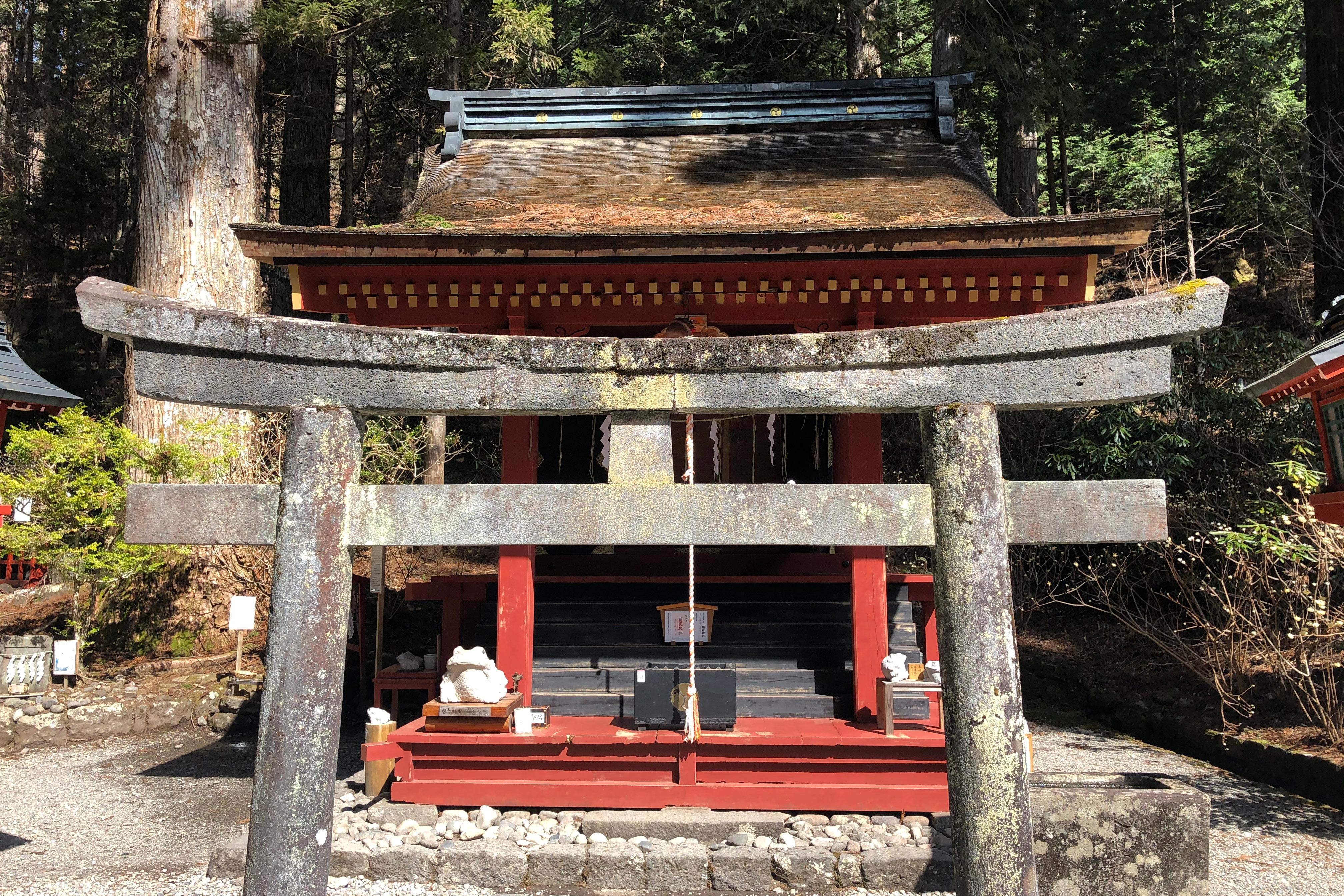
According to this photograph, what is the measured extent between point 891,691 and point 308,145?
1403 cm

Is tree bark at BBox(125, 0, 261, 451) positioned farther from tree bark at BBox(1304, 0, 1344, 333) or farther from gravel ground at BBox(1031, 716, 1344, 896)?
tree bark at BBox(1304, 0, 1344, 333)

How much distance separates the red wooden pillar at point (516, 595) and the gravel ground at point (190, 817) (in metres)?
1.57

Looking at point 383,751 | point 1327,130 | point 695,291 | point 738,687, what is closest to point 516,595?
point 383,751

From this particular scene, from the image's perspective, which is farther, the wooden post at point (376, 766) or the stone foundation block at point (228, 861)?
the wooden post at point (376, 766)

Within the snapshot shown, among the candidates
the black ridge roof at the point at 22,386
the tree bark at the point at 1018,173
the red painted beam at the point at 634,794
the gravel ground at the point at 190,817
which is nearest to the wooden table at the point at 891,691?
the red painted beam at the point at 634,794

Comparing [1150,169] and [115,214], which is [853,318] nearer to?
[1150,169]

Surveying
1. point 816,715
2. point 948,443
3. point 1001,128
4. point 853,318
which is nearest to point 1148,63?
point 1001,128

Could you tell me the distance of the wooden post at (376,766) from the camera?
5.89 meters

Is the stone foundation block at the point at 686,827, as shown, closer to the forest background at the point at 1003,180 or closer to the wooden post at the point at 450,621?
the wooden post at the point at 450,621

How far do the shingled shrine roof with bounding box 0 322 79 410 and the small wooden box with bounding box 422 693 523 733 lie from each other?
7.49 m

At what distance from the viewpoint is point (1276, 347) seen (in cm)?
1091

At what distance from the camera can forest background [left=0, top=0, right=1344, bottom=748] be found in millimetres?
9016

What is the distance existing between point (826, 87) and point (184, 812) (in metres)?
8.59

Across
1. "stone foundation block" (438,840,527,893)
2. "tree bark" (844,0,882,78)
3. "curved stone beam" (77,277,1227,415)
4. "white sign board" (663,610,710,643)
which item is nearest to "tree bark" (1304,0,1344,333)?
"tree bark" (844,0,882,78)
